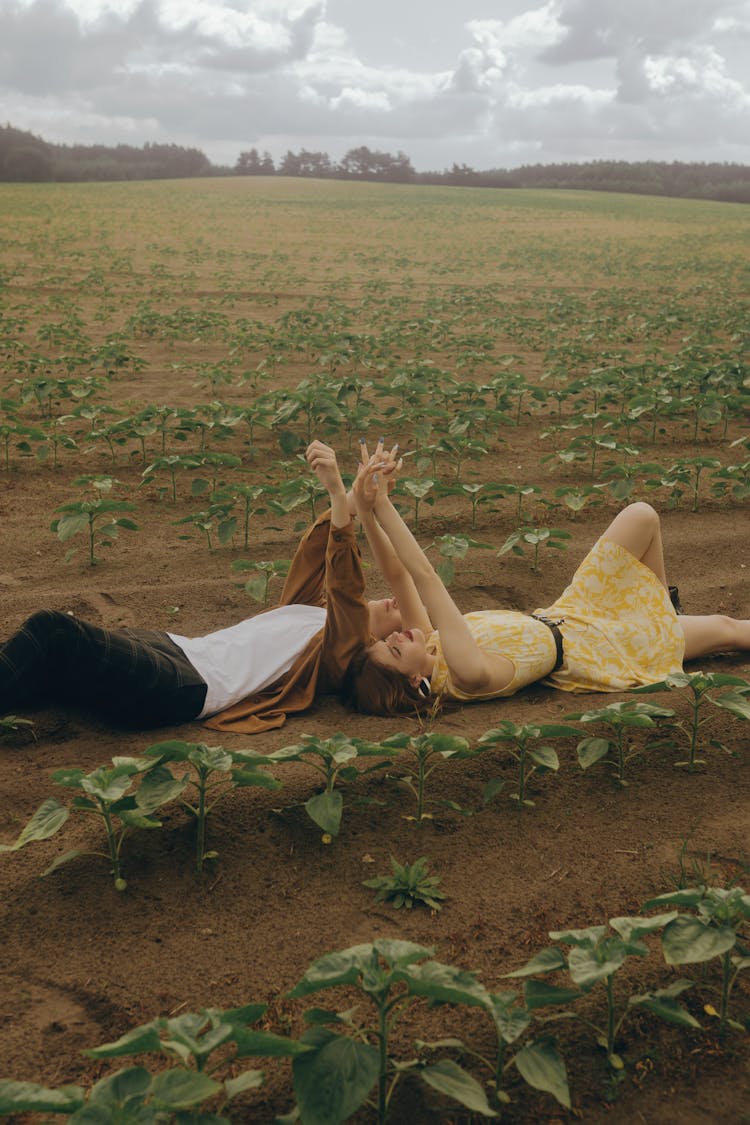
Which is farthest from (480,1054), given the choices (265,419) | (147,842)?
(265,419)

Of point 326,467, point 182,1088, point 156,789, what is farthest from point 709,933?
point 326,467

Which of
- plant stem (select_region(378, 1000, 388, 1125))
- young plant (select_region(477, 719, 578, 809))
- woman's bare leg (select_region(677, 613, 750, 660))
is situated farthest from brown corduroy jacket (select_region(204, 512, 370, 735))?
plant stem (select_region(378, 1000, 388, 1125))

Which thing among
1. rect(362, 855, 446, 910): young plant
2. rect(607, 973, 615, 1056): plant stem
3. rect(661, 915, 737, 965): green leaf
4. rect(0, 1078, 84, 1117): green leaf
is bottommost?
rect(362, 855, 446, 910): young plant

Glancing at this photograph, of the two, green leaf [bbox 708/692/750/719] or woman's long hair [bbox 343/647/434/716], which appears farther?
woman's long hair [bbox 343/647/434/716]

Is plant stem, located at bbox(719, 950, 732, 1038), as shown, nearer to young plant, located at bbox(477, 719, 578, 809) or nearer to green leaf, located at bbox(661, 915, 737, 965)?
green leaf, located at bbox(661, 915, 737, 965)

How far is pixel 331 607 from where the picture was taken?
359cm

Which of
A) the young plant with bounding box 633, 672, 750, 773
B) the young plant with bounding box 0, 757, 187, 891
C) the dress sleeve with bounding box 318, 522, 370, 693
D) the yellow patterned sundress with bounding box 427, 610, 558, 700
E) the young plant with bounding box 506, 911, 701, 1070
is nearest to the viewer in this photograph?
the young plant with bounding box 506, 911, 701, 1070

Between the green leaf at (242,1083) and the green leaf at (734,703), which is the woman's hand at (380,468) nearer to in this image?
the green leaf at (734,703)

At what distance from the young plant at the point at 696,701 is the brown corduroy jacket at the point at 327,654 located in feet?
3.47

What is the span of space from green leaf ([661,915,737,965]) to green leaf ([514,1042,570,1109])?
12.0 inches

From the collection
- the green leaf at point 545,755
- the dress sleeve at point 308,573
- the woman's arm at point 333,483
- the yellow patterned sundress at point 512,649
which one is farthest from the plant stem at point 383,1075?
the dress sleeve at point 308,573

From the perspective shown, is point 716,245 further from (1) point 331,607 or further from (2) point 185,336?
(1) point 331,607

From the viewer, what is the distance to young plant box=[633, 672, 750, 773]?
9.98 feet

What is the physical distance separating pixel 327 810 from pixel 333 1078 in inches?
39.3
